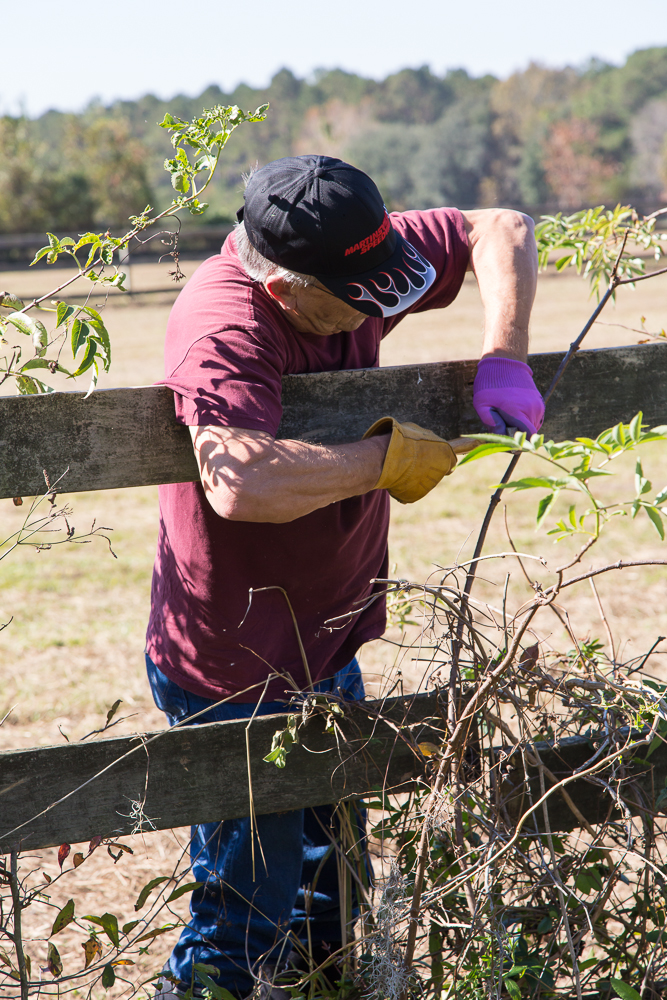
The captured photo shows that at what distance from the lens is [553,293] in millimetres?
19594

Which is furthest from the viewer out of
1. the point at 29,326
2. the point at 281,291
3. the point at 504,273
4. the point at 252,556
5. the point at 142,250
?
the point at 142,250

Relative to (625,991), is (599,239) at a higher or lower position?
higher

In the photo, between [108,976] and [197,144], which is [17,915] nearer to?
[108,976]

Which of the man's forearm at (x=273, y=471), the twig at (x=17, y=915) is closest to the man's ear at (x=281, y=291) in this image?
the man's forearm at (x=273, y=471)

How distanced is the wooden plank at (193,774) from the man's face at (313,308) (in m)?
0.80

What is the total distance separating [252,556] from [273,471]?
1.16 ft

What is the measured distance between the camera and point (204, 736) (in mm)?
1589

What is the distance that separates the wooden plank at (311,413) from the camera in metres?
1.46

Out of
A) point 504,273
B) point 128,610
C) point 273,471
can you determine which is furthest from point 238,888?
point 128,610

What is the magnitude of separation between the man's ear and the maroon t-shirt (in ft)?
0.10

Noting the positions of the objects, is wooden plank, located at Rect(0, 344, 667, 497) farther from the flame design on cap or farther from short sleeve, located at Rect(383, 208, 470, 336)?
short sleeve, located at Rect(383, 208, 470, 336)

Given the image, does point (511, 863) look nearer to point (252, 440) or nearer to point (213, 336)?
point (252, 440)

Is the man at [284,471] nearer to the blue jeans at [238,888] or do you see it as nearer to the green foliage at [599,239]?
the blue jeans at [238,888]

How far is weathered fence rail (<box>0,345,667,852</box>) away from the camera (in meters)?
1.48
